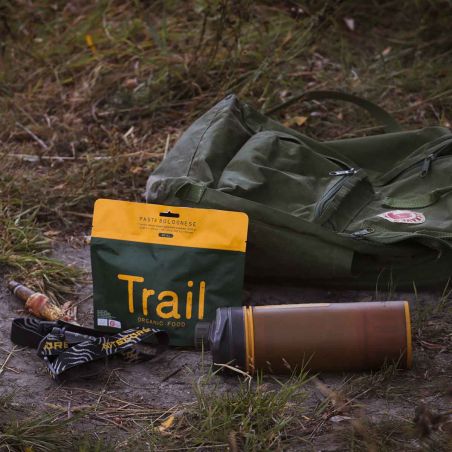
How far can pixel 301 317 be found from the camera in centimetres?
241

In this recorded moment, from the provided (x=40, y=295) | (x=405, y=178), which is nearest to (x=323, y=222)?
(x=405, y=178)

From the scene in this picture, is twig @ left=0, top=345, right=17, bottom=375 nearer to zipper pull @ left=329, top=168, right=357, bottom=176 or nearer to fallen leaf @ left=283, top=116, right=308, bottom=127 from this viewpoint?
zipper pull @ left=329, top=168, right=357, bottom=176

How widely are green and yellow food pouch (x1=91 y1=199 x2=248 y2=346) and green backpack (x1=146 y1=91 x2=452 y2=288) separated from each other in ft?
0.45

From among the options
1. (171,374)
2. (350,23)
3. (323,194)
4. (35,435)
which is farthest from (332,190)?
(350,23)

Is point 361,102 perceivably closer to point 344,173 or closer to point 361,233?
point 344,173

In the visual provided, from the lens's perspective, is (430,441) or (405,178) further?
(405,178)

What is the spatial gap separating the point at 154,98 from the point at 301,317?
2264 millimetres

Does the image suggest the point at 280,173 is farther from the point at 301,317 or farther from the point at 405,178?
the point at 301,317

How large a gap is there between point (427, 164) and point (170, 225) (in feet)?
3.43

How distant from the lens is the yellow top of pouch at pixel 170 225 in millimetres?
2662

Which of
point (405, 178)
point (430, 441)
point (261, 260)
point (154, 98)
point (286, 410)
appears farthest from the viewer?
point (154, 98)

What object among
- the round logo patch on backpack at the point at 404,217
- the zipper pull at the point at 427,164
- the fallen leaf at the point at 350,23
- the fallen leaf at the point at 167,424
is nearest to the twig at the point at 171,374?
the fallen leaf at the point at 167,424

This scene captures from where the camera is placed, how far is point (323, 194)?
9.91ft

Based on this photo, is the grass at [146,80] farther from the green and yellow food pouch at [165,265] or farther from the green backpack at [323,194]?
the green backpack at [323,194]
